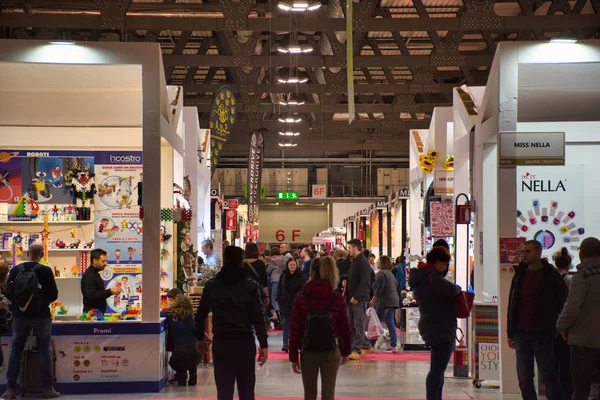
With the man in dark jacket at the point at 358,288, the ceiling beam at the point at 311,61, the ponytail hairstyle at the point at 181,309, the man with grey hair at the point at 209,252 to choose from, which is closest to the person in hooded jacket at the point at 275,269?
the man with grey hair at the point at 209,252

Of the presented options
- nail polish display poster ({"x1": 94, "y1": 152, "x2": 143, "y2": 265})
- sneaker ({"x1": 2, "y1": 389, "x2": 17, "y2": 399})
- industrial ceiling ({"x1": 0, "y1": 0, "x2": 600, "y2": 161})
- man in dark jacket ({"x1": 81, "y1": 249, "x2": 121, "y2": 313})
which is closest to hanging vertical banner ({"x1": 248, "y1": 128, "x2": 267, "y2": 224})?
industrial ceiling ({"x1": 0, "y1": 0, "x2": 600, "y2": 161})

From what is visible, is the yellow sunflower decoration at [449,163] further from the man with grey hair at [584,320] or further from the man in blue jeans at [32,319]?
the man with grey hair at [584,320]

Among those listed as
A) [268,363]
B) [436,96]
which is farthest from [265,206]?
[268,363]

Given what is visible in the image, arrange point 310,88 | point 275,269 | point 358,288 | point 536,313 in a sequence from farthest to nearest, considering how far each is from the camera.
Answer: point 310,88
point 275,269
point 358,288
point 536,313

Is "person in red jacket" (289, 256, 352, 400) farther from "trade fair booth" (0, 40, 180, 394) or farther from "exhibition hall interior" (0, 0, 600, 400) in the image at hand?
"trade fair booth" (0, 40, 180, 394)

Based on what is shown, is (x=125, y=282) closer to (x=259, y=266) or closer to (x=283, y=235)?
(x=259, y=266)

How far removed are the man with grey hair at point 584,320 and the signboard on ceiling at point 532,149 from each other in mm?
2307

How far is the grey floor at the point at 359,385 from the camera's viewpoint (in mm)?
8109

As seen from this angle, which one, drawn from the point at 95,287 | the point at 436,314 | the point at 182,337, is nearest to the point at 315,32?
the point at 182,337

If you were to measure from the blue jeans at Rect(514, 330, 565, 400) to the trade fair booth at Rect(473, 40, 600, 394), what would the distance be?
1620 mm

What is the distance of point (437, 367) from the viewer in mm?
6438

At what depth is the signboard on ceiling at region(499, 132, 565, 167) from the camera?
795 centimetres

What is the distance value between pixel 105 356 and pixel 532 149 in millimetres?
4375

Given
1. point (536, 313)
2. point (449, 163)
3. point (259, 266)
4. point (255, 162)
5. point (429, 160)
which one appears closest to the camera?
point (536, 313)
